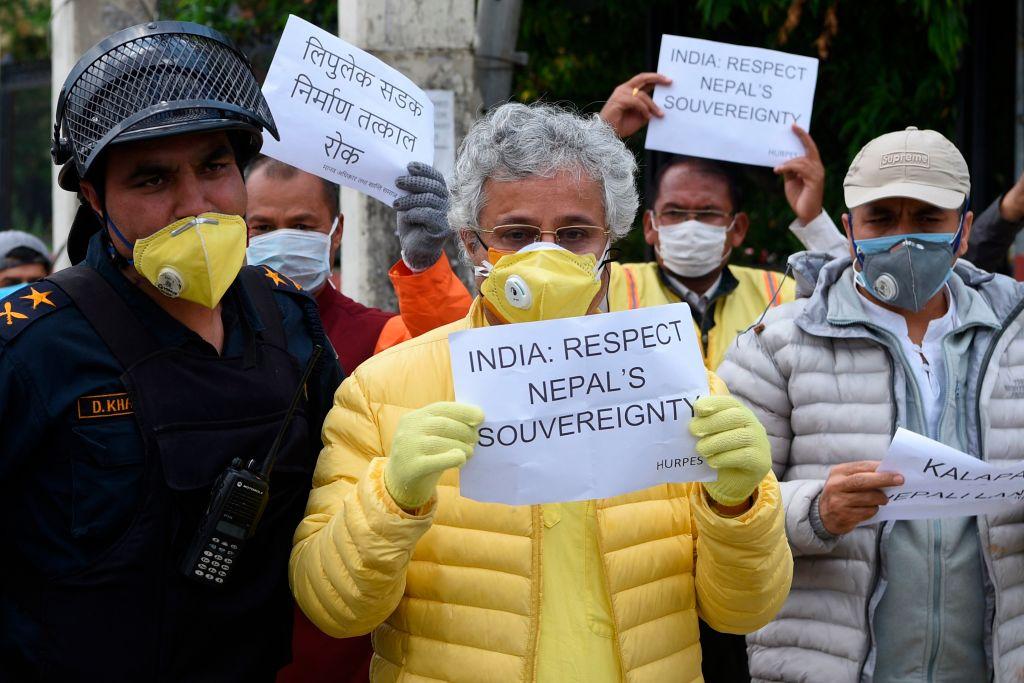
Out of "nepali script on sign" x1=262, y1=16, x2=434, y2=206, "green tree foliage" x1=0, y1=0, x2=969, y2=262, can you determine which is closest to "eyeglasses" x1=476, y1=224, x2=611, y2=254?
"nepali script on sign" x1=262, y1=16, x2=434, y2=206

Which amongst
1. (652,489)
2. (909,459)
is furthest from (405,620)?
(909,459)

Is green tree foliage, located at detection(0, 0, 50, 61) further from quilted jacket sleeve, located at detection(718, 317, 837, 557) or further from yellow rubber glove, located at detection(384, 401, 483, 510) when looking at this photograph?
yellow rubber glove, located at detection(384, 401, 483, 510)

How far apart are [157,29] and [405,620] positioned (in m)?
1.31

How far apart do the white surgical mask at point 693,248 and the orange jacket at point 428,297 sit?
Answer: 4.46ft

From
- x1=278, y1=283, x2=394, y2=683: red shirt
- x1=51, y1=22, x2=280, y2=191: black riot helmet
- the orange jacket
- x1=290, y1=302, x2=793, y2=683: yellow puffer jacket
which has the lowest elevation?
x1=278, y1=283, x2=394, y2=683: red shirt

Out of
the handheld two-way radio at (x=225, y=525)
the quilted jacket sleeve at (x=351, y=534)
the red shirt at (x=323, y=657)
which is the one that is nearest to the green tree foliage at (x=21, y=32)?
the red shirt at (x=323, y=657)

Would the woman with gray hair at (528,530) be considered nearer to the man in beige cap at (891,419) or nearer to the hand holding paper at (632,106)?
the man in beige cap at (891,419)

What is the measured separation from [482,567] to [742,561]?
53cm

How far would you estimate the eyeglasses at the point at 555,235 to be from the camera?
2699 millimetres

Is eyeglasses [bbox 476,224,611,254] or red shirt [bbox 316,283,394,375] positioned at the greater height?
eyeglasses [bbox 476,224,611,254]

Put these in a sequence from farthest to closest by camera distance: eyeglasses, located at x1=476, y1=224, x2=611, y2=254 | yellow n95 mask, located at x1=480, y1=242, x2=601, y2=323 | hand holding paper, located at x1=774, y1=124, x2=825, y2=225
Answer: hand holding paper, located at x1=774, y1=124, x2=825, y2=225
eyeglasses, located at x1=476, y1=224, x2=611, y2=254
yellow n95 mask, located at x1=480, y1=242, x2=601, y2=323

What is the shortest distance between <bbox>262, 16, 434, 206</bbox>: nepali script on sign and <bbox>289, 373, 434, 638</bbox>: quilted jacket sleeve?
146 centimetres

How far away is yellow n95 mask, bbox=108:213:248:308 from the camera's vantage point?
2.46 metres

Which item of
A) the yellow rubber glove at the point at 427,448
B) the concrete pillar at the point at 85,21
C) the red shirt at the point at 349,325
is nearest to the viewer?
the yellow rubber glove at the point at 427,448
